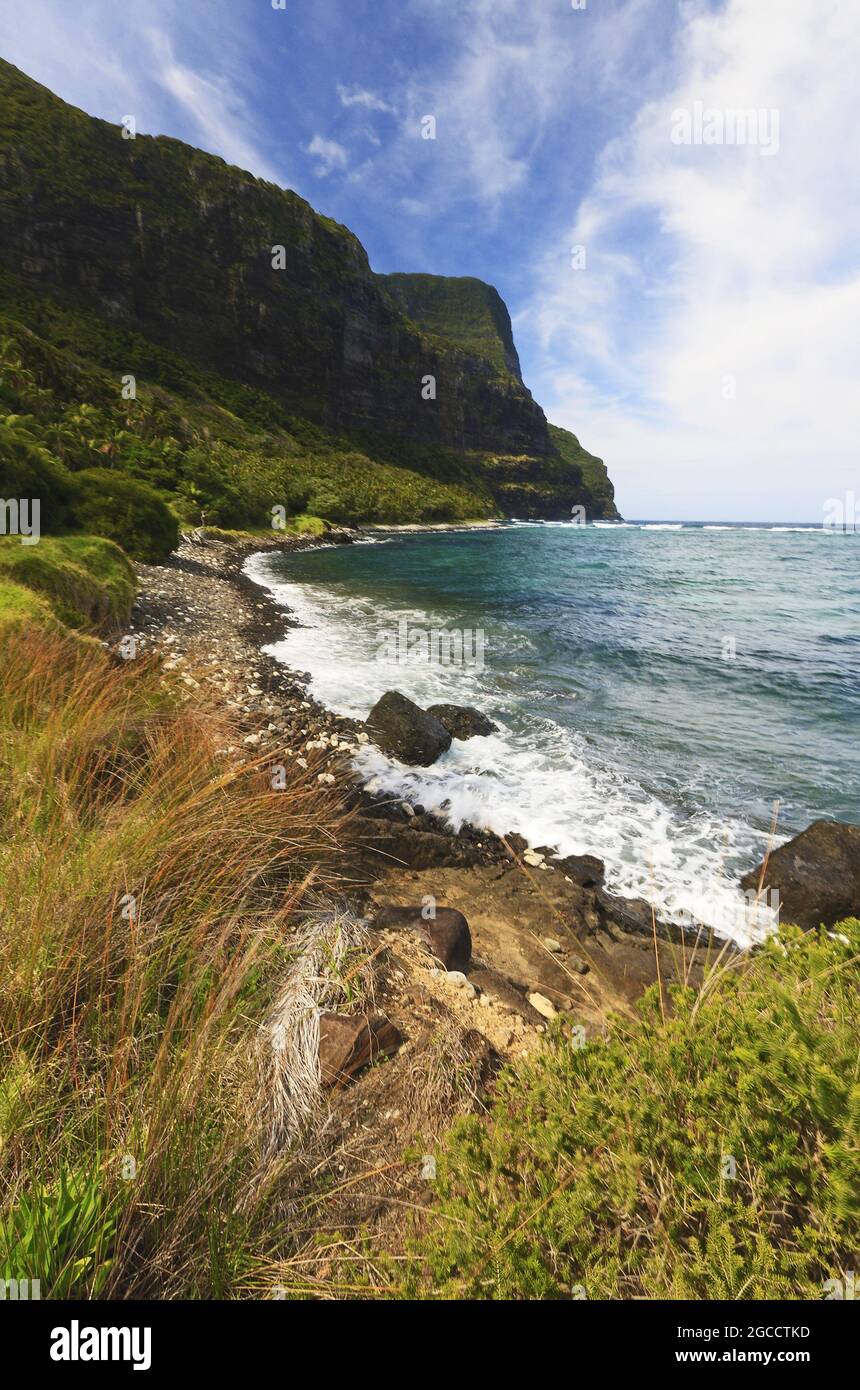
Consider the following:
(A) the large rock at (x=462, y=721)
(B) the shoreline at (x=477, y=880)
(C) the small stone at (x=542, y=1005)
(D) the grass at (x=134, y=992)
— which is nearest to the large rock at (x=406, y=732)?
(B) the shoreline at (x=477, y=880)

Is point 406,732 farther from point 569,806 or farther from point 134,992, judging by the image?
point 134,992

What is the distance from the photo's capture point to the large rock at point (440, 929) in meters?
3.81

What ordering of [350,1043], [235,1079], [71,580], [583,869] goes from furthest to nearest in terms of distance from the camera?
[71,580] < [583,869] < [350,1043] < [235,1079]

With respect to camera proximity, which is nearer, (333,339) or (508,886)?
(508,886)

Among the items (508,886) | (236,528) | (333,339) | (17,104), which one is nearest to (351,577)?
(236,528)

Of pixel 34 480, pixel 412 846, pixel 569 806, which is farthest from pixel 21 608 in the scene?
pixel 569 806

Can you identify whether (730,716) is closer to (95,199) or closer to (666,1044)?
(666,1044)

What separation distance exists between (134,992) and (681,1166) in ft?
7.09

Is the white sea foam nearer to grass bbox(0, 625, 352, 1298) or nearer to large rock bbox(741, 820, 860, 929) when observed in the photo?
large rock bbox(741, 820, 860, 929)

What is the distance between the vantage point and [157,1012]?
223 centimetres

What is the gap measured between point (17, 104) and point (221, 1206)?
428ft

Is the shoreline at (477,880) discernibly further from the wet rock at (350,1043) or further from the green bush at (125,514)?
the green bush at (125,514)

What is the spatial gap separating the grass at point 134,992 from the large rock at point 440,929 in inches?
23.4

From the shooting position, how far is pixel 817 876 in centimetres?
566
